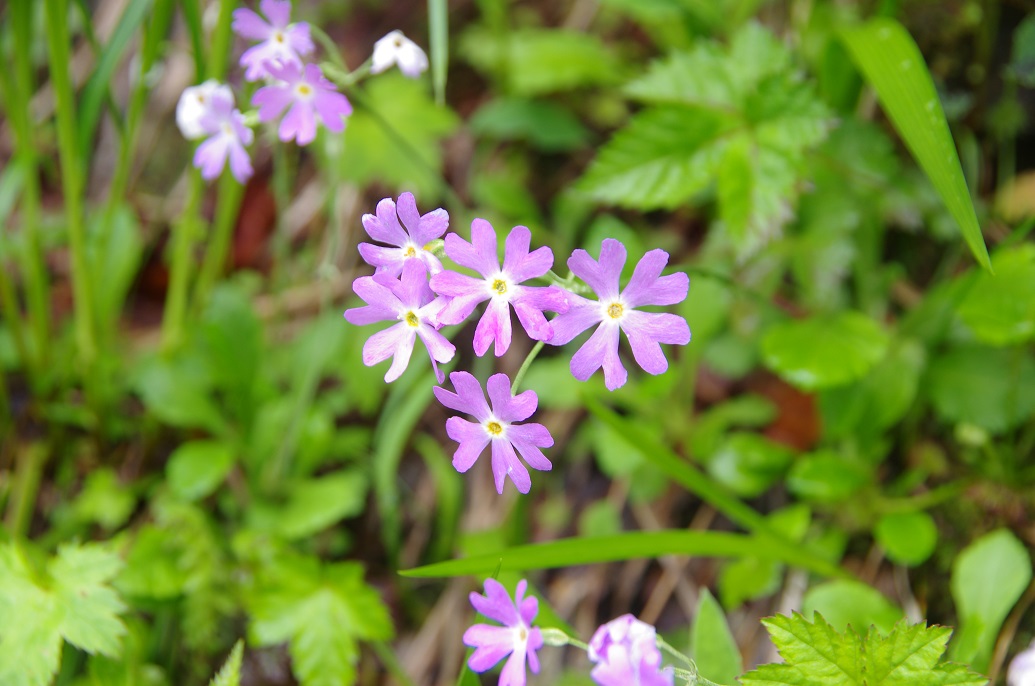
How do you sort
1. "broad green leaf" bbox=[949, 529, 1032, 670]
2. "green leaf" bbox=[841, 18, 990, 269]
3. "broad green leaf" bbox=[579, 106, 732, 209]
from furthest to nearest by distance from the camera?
"broad green leaf" bbox=[579, 106, 732, 209]
"broad green leaf" bbox=[949, 529, 1032, 670]
"green leaf" bbox=[841, 18, 990, 269]

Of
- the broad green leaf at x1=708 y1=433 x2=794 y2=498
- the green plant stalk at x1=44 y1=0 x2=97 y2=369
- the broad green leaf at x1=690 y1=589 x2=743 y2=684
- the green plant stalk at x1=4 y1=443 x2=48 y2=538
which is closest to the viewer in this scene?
→ the broad green leaf at x1=690 y1=589 x2=743 y2=684

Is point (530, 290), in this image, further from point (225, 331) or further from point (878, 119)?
point (878, 119)

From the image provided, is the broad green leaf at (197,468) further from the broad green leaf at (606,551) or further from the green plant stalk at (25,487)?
the broad green leaf at (606,551)

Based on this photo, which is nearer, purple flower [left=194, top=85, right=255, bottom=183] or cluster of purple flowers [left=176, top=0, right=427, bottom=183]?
cluster of purple flowers [left=176, top=0, right=427, bottom=183]

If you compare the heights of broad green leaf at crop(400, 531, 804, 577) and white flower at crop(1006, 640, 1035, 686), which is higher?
broad green leaf at crop(400, 531, 804, 577)

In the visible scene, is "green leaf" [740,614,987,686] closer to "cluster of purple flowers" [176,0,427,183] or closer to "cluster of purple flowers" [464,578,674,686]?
"cluster of purple flowers" [464,578,674,686]

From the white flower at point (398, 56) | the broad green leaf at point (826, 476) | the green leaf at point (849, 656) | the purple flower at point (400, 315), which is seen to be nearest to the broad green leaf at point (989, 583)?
the broad green leaf at point (826, 476)

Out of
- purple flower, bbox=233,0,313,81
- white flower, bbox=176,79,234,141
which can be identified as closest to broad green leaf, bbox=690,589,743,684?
purple flower, bbox=233,0,313,81
